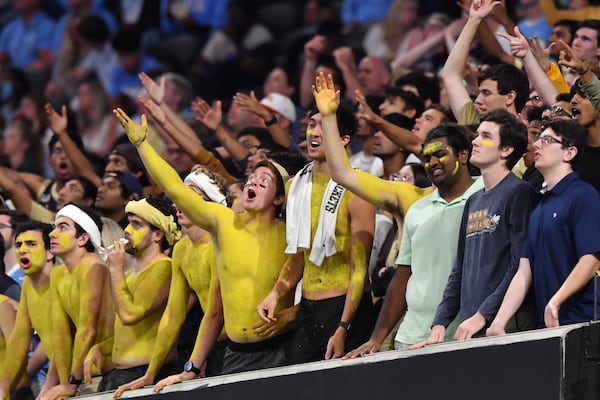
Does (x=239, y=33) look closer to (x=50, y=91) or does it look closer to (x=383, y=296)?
(x=50, y=91)

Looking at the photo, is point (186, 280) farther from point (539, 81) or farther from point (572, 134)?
point (572, 134)

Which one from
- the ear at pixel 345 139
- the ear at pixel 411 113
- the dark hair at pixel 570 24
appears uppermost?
the dark hair at pixel 570 24

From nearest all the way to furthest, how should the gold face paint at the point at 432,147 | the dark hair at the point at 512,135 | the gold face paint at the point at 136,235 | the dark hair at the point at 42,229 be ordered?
the dark hair at the point at 512,135, the gold face paint at the point at 432,147, the gold face paint at the point at 136,235, the dark hair at the point at 42,229

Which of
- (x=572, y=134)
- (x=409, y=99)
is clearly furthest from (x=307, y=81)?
(x=572, y=134)

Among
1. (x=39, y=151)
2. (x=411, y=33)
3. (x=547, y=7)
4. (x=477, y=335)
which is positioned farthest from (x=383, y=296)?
(x=39, y=151)

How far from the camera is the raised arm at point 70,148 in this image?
13.1 m

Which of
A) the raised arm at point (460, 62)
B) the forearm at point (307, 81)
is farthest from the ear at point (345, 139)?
the forearm at point (307, 81)

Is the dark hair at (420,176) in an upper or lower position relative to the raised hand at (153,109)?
lower

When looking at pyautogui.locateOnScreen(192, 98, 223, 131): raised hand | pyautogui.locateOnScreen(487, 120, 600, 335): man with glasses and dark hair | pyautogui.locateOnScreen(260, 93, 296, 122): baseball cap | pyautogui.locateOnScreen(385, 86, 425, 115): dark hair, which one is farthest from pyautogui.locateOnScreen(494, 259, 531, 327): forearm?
pyautogui.locateOnScreen(260, 93, 296, 122): baseball cap

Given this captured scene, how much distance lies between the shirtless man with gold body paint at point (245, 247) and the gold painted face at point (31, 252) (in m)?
1.67

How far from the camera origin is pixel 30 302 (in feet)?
37.2

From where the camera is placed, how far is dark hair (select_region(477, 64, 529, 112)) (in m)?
10.1

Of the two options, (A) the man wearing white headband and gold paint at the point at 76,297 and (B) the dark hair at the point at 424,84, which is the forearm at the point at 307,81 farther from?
(A) the man wearing white headband and gold paint at the point at 76,297

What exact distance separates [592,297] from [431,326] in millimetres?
1044
